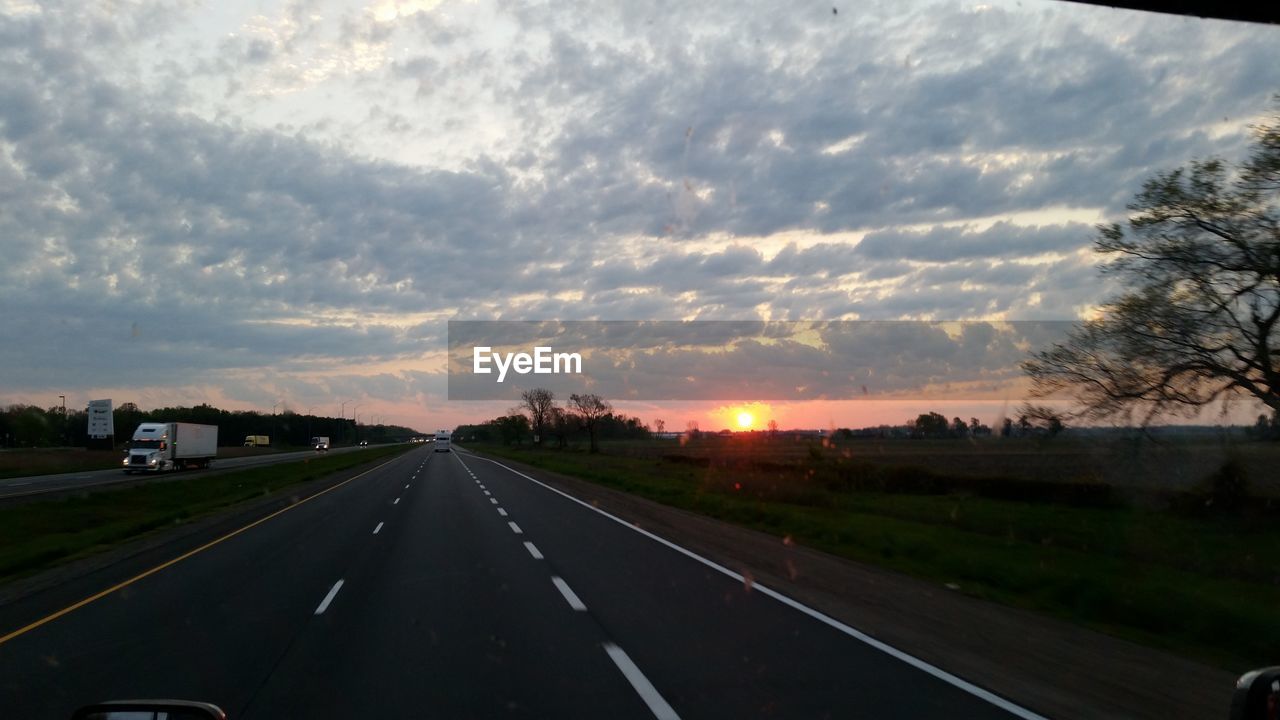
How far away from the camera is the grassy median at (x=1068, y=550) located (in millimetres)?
10773

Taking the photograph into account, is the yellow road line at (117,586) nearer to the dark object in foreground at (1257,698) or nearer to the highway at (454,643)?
the highway at (454,643)

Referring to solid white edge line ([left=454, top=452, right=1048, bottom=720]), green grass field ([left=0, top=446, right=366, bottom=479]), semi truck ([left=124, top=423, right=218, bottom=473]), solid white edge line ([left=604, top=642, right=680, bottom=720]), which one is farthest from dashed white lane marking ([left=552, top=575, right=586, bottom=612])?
green grass field ([left=0, top=446, right=366, bottom=479])

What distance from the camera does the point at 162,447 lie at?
2349 inches

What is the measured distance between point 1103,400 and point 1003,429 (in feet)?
15.4

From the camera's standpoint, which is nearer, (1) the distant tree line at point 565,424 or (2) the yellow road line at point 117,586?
(2) the yellow road line at point 117,586

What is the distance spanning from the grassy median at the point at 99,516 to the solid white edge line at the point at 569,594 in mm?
10588

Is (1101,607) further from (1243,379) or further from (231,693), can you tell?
(1243,379)

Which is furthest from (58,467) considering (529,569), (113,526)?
(529,569)

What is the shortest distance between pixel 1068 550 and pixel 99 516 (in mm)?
30581

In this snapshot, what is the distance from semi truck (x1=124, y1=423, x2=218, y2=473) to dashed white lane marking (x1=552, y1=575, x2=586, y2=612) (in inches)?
2207

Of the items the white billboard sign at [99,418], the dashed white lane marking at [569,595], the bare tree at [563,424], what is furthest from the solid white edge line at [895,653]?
the bare tree at [563,424]

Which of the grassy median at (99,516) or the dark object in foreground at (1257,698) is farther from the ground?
the dark object in foreground at (1257,698)

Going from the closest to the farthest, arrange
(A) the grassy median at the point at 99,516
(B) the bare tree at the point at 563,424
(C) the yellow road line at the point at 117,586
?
(C) the yellow road line at the point at 117,586, (A) the grassy median at the point at 99,516, (B) the bare tree at the point at 563,424

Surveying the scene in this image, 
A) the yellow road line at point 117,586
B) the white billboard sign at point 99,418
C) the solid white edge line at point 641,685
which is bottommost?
the yellow road line at point 117,586
